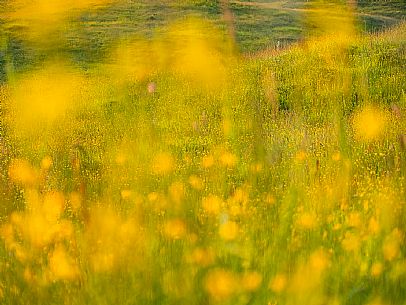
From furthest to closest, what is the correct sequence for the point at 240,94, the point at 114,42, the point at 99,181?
the point at 114,42 → the point at 240,94 → the point at 99,181

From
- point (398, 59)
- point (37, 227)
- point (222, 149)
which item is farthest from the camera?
point (398, 59)

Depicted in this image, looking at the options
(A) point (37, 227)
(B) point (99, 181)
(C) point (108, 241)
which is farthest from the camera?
(B) point (99, 181)

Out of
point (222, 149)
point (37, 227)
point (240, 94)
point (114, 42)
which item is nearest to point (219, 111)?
point (240, 94)

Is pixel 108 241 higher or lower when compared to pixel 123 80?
higher

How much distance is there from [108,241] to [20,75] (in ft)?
39.0

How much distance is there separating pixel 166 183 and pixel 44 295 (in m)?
1.29

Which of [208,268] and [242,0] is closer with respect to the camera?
[208,268]

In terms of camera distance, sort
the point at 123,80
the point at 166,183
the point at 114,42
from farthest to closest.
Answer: the point at 114,42
the point at 123,80
the point at 166,183

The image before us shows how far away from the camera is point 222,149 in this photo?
15.7ft

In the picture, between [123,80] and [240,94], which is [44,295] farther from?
[123,80]

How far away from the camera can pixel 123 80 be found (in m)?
11.4

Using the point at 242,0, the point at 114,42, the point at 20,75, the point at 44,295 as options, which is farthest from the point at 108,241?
the point at 242,0

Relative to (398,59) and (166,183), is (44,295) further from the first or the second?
(398,59)

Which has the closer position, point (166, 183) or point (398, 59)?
point (166, 183)
